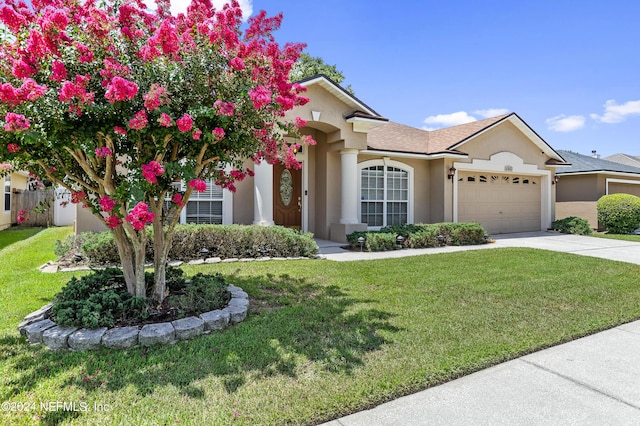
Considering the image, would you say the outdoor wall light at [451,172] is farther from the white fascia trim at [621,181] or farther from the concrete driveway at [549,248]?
the white fascia trim at [621,181]

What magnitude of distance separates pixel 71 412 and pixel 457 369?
9.90 ft

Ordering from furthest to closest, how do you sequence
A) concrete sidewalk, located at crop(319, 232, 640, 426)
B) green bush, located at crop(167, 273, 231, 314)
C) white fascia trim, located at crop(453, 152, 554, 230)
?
white fascia trim, located at crop(453, 152, 554, 230) < green bush, located at crop(167, 273, 231, 314) < concrete sidewalk, located at crop(319, 232, 640, 426)

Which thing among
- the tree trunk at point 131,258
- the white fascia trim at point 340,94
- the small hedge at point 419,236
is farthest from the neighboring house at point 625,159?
the tree trunk at point 131,258

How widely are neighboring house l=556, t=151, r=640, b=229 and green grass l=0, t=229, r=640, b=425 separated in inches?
491

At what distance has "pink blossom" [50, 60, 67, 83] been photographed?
3.17m

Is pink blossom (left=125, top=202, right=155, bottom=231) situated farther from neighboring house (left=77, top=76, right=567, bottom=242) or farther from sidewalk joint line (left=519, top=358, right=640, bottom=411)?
neighboring house (left=77, top=76, right=567, bottom=242)

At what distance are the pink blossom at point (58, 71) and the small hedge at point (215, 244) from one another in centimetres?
432

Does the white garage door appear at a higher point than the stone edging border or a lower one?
higher

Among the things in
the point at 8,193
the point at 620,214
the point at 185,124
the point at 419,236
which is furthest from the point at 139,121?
the point at 620,214

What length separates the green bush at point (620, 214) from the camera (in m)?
15.0

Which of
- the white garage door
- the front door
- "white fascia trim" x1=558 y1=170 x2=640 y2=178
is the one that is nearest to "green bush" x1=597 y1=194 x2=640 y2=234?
"white fascia trim" x1=558 y1=170 x2=640 y2=178

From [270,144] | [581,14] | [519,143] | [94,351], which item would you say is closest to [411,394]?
[94,351]

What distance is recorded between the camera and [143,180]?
11.6ft

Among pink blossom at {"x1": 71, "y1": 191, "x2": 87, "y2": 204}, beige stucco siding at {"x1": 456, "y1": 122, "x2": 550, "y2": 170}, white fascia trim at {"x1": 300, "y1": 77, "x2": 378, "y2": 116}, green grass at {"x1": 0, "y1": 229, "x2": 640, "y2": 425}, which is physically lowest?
green grass at {"x1": 0, "y1": 229, "x2": 640, "y2": 425}
